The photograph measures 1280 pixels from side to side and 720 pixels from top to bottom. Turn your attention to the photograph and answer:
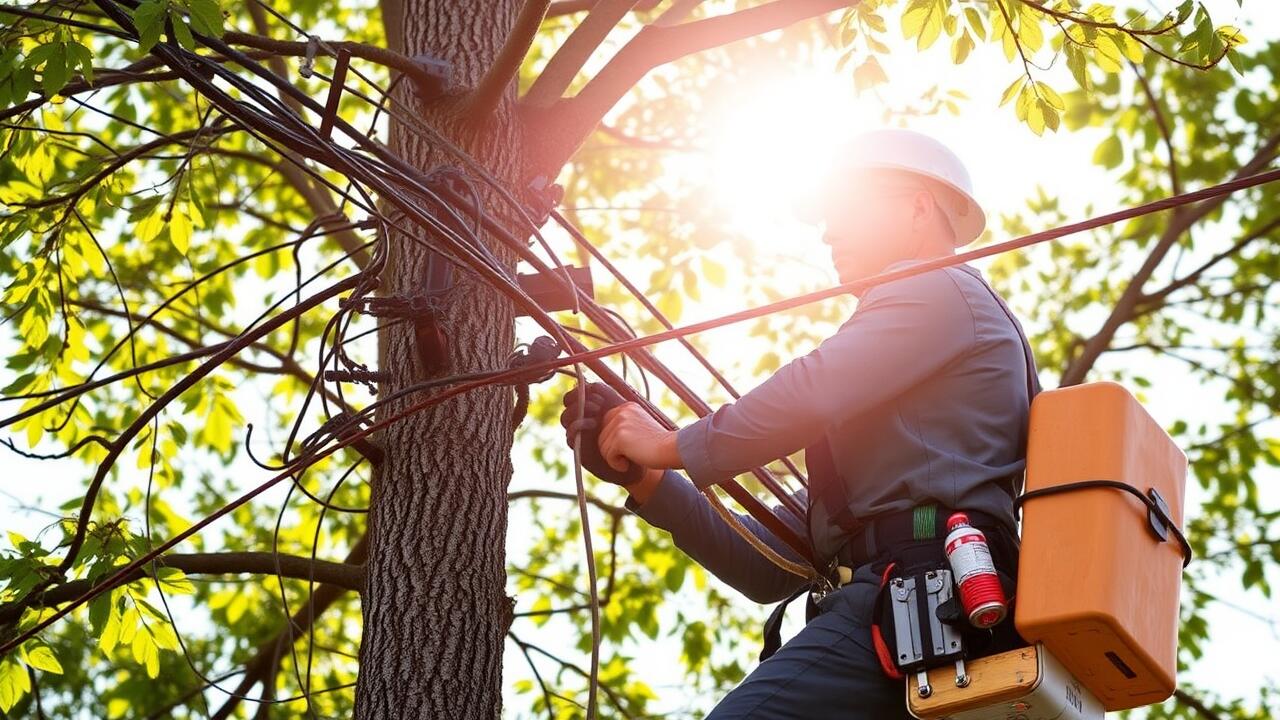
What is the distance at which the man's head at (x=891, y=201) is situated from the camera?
311 cm

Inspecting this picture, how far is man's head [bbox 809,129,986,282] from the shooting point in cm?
311

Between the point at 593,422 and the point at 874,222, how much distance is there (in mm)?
814

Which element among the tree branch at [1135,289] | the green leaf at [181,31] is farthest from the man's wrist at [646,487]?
the tree branch at [1135,289]

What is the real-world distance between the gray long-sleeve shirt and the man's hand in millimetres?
75

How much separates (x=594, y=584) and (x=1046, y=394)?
0.99 metres

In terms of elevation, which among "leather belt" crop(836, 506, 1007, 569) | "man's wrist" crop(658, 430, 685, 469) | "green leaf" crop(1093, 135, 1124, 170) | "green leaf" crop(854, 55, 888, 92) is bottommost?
"leather belt" crop(836, 506, 1007, 569)

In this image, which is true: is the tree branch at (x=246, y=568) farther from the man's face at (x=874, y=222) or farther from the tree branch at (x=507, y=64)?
the man's face at (x=874, y=222)

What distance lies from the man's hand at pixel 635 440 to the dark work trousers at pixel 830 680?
479 millimetres

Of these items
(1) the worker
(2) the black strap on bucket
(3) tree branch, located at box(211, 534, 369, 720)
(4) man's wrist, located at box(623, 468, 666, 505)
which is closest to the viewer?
(2) the black strap on bucket

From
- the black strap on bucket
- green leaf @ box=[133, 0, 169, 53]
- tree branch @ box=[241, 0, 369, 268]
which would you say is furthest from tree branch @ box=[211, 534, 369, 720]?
the black strap on bucket

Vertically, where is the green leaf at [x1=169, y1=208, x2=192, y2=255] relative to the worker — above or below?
above

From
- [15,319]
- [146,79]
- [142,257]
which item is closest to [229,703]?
[15,319]

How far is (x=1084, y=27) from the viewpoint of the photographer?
347 cm

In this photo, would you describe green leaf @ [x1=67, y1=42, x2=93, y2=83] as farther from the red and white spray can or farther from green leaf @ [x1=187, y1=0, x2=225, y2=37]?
the red and white spray can
